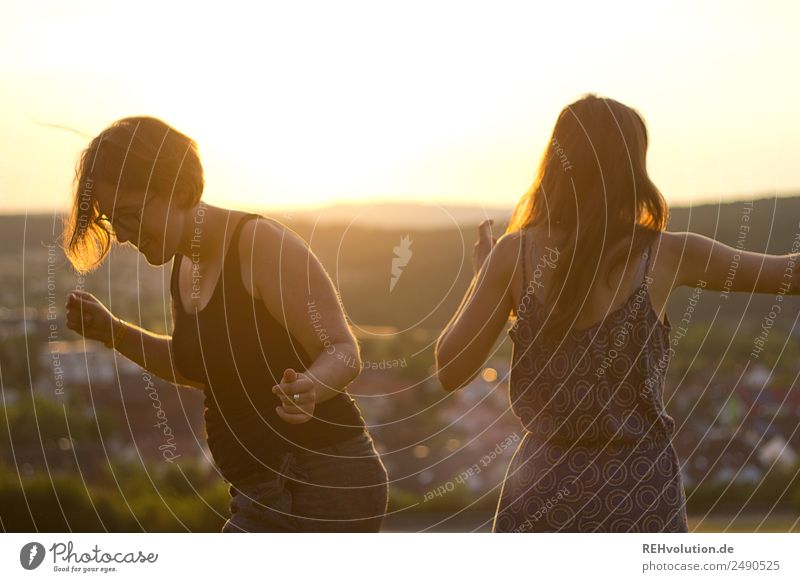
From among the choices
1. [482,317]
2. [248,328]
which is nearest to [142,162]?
[248,328]

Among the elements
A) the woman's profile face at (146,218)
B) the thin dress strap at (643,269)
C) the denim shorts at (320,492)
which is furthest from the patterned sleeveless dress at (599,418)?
the woman's profile face at (146,218)

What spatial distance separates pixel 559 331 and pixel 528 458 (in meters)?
0.26

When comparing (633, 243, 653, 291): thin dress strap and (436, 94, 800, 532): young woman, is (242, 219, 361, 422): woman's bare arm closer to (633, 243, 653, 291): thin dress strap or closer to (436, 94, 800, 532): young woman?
(436, 94, 800, 532): young woman

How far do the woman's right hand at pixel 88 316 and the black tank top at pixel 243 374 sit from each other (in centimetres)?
29

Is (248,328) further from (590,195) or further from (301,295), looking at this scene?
(590,195)

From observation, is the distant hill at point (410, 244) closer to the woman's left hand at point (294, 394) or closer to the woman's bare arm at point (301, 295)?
the woman's bare arm at point (301, 295)

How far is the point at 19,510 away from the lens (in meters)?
→ 3.84

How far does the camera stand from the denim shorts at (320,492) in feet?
7.56

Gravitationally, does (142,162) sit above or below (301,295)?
above

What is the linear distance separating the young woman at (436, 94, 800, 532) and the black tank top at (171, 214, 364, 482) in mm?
289

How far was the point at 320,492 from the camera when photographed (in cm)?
235

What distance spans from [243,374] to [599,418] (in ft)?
2.36
